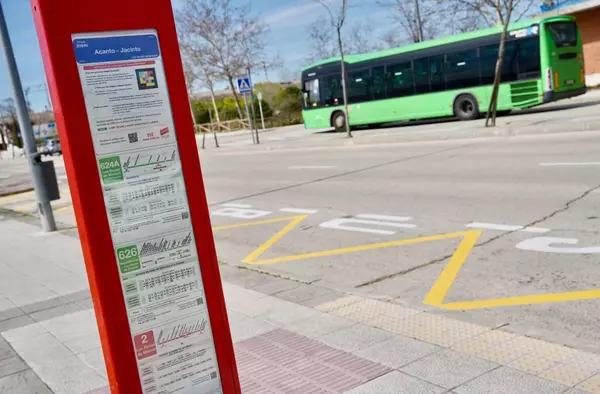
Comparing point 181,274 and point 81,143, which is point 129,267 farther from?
point 81,143

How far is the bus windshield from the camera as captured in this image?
21234 millimetres

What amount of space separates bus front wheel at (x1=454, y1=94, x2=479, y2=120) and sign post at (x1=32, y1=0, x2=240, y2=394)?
72.2 feet

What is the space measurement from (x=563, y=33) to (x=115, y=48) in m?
22.4

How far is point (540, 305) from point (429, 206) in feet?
14.1

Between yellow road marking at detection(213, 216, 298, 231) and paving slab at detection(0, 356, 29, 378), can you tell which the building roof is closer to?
yellow road marking at detection(213, 216, 298, 231)

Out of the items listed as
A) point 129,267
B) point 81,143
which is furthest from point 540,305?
point 81,143

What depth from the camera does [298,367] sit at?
402 cm

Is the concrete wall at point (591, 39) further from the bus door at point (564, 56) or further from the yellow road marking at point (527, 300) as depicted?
the yellow road marking at point (527, 300)

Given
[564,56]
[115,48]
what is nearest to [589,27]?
[564,56]

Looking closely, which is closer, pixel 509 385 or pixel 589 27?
pixel 509 385

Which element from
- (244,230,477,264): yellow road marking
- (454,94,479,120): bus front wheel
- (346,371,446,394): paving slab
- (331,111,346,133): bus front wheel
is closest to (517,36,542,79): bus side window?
(454,94,479,120): bus front wheel

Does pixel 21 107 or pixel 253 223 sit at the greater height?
pixel 21 107

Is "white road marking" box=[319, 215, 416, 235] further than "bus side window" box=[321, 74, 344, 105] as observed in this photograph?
No

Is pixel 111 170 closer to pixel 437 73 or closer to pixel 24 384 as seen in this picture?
pixel 24 384
